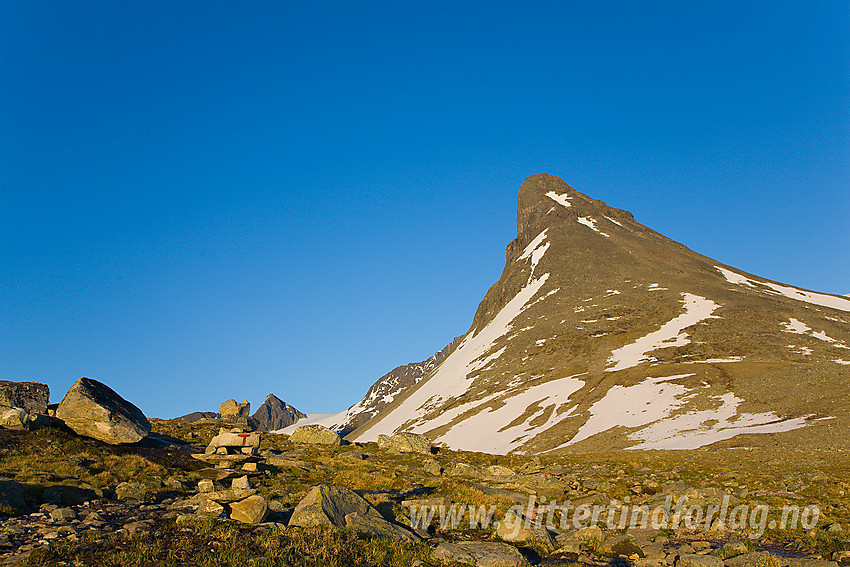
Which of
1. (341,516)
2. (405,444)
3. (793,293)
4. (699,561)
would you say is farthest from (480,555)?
(793,293)

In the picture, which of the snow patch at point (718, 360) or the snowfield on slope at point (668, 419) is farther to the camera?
the snow patch at point (718, 360)

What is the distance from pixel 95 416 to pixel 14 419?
4.22m

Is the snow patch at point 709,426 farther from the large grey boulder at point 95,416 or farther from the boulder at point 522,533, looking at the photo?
the large grey boulder at point 95,416

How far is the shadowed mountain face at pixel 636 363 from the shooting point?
67062mm

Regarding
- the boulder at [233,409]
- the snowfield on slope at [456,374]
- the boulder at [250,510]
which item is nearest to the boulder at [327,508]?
the boulder at [250,510]

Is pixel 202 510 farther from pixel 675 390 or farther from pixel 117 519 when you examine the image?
pixel 675 390

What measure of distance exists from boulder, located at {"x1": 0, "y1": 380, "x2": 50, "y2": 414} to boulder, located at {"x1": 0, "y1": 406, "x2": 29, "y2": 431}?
1024 mm

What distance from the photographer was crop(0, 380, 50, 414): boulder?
29.8 m

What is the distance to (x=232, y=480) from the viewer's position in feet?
73.9

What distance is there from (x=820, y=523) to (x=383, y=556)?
17.2m

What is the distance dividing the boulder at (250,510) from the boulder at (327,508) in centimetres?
120

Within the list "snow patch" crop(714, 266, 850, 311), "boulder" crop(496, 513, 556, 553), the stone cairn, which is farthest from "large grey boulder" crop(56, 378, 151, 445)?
"snow patch" crop(714, 266, 850, 311)

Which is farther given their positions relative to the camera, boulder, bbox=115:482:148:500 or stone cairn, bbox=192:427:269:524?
boulder, bbox=115:482:148:500

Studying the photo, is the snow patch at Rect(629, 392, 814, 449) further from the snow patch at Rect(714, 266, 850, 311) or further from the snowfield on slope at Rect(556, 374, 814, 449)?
the snow patch at Rect(714, 266, 850, 311)
